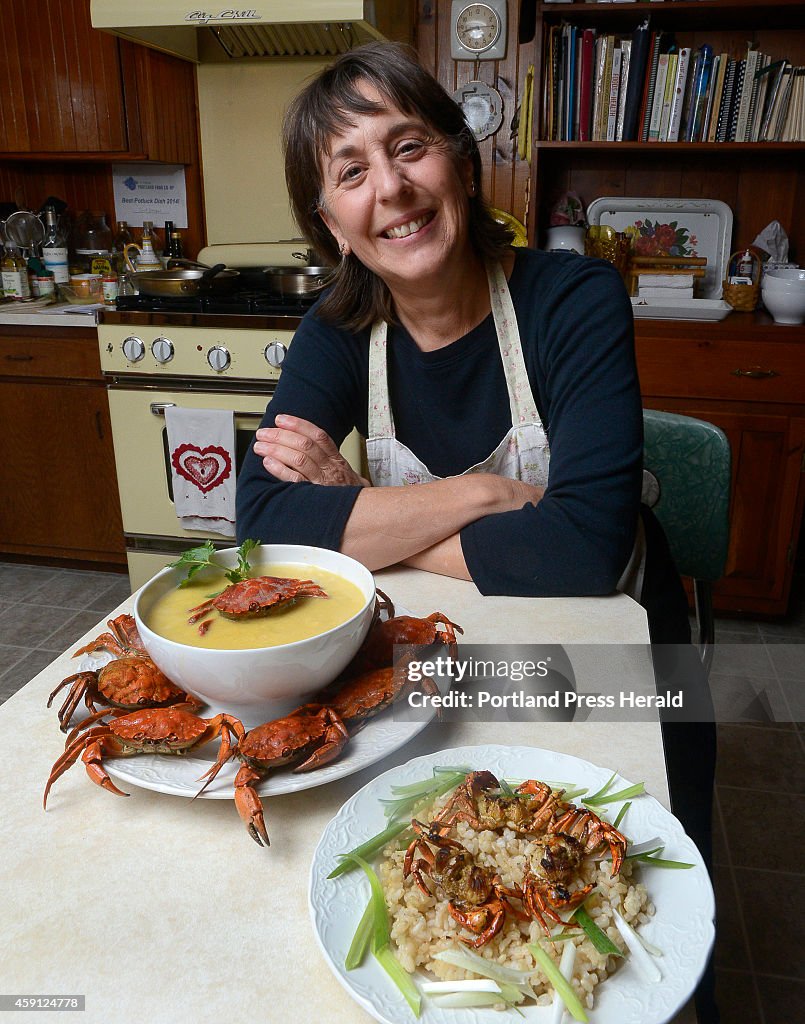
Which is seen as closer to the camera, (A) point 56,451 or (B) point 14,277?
(A) point 56,451

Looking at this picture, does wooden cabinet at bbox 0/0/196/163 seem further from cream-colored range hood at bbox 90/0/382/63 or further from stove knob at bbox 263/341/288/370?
stove knob at bbox 263/341/288/370

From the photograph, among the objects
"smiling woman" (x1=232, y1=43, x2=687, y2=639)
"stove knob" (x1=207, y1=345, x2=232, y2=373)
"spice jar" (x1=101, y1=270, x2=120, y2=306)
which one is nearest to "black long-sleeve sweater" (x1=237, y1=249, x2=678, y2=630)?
"smiling woman" (x1=232, y1=43, x2=687, y2=639)

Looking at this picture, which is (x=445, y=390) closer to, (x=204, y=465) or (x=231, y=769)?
(x=231, y=769)

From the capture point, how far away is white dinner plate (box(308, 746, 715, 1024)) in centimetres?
45

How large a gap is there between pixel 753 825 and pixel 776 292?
1.54m

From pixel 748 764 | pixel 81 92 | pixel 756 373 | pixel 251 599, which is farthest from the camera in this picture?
pixel 81 92

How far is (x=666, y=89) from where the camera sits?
2607 mm

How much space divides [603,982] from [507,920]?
6 cm

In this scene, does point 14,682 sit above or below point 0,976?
below

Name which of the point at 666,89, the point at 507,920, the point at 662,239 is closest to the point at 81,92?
the point at 666,89

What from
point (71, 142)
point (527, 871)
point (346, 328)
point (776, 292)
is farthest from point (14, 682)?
point (776, 292)

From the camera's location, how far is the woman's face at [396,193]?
1.24m

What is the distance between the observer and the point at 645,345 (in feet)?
8.24

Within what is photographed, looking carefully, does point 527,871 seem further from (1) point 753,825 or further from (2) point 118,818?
(1) point 753,825
